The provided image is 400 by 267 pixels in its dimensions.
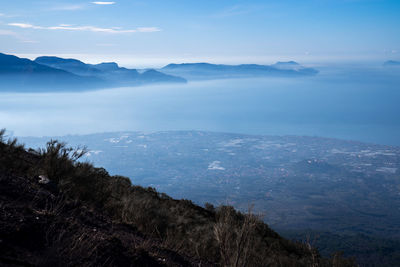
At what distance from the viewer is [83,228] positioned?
3.75 m

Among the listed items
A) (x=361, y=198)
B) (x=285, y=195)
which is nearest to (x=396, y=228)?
(x=361, y=198)

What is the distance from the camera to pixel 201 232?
23.3ft

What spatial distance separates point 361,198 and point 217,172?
213 feet

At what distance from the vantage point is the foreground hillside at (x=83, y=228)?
2.96m

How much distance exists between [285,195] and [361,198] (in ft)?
81.5

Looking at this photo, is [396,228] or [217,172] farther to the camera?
[217,172]

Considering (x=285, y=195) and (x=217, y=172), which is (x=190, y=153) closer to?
(x=217, y=172)

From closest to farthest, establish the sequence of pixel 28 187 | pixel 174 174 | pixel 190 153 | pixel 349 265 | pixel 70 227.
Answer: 1. pixel 70 227
2. pixel 28 187
3. pixel 349 265
4. pixel 174 174
5. pixel 190 153

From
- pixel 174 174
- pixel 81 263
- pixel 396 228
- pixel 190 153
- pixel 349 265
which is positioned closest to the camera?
pixel 81 263

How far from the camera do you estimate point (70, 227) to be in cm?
341

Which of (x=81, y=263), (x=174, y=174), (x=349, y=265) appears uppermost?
(x=81, y=263)

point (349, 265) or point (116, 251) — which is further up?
point (116, 251)

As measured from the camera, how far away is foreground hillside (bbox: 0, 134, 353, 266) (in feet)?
9.71

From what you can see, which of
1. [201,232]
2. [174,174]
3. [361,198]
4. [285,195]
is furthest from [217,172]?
[201,232]
